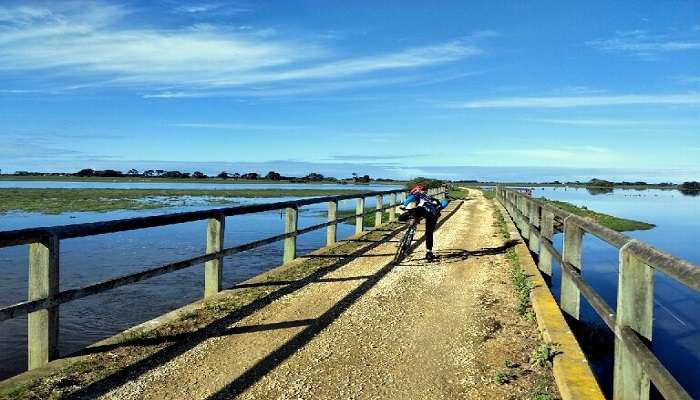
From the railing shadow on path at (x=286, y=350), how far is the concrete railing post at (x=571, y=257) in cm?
291

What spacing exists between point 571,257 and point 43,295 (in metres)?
5.66

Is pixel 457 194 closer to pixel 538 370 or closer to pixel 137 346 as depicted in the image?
pixel 538 370

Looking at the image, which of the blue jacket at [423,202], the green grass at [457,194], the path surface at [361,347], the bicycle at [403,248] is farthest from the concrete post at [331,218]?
the green grass at [457,194]

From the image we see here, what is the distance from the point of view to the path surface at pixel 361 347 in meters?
4.78

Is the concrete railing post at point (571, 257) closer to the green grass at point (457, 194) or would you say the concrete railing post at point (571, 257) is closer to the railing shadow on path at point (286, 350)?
the railing shadow on path at point (286, 350)

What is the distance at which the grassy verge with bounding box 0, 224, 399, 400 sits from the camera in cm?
458

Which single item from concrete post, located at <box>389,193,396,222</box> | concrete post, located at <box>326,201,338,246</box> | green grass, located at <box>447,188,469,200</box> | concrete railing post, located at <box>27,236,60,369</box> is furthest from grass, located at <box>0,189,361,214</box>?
concrete railing post, located at <box>27,236,60,369</box>

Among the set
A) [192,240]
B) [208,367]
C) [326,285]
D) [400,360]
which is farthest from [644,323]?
[192,240]

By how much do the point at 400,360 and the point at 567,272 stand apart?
2359mm

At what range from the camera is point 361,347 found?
589 centimetres

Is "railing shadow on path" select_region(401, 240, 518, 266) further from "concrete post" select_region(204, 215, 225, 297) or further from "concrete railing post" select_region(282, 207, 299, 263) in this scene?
"concrete post" select_region(204, 215, 225, 297)

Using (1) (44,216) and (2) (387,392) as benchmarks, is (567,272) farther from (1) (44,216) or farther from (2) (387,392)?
(1) (44,216)

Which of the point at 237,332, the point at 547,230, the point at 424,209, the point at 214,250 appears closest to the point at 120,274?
the point at 214,250

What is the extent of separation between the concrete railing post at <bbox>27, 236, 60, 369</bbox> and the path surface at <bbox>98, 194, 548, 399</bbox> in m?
1.05
